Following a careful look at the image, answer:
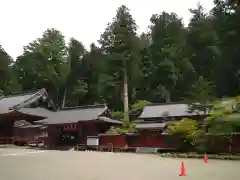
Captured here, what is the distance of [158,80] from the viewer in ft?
186

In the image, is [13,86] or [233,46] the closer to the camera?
[233,46]

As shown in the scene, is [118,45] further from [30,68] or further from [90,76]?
[30,68]

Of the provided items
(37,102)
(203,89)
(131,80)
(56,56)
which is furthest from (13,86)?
(203,89)

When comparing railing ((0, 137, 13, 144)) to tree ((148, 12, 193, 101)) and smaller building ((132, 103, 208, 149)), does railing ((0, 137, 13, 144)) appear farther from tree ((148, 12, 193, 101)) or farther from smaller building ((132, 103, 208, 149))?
tree ((148, 12, 193, 101))

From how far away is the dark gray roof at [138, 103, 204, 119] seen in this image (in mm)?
35688

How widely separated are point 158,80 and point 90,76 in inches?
616

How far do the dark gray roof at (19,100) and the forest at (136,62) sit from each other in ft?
34.1

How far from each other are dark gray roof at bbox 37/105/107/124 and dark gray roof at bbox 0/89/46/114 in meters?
5.35

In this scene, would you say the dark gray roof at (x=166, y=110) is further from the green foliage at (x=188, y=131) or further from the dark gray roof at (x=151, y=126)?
the green foliage at (x=188, y=131)

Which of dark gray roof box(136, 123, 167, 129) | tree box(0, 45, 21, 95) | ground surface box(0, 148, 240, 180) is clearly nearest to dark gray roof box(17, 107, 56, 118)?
dark gray roof box(136, 123, 167, 129)

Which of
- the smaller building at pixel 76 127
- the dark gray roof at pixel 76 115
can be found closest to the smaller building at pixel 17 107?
the dark gray roof at pixel 76 115

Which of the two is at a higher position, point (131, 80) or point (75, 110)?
point (131, 80)

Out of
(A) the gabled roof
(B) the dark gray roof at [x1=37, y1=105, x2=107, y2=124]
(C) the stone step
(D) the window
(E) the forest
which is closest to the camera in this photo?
(C) the stone step

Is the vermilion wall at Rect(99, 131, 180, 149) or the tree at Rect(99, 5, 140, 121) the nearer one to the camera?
the vermilion wall at Rect(99, 131, 180, 149)
